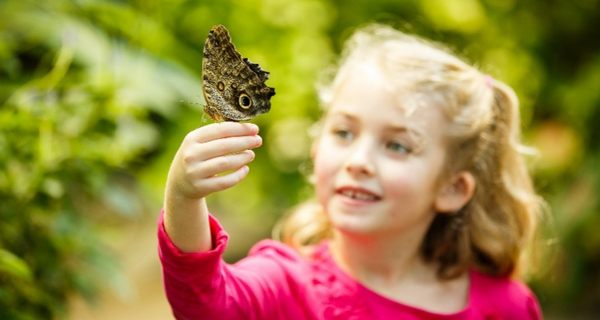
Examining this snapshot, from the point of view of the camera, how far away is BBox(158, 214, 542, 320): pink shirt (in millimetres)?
1468

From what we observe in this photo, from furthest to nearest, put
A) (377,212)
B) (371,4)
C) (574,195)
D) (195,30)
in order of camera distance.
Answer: (371,4) → (574,195) → (195,30) → (377,212)

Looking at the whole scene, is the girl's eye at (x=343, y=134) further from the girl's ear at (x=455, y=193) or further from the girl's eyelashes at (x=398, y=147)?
the girl's ear at (x=455, y=193)

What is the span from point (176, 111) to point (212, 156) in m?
1.75

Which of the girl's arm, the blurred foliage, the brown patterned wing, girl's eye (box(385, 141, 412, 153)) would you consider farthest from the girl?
the blurred foliage

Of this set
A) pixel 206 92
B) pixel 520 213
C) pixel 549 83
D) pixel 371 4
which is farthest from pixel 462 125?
pixel 549 83

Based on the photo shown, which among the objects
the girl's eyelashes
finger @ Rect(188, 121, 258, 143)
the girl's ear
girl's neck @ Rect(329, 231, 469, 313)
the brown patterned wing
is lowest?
girl's neck @ Rect(329, 231, 469, 313)

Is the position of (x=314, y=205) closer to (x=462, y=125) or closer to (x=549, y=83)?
(x=462, y=125)

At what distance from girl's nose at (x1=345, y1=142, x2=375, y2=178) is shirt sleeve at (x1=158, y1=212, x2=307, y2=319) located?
11.3 inches

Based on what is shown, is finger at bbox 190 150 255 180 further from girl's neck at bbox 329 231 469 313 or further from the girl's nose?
girl's neck at bbox 329 231 469 313

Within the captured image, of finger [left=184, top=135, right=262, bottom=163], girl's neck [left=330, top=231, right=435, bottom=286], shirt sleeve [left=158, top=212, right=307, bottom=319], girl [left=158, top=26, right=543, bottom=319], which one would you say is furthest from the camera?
girl's neck [left=330, top=231, right=435, bottom=286]

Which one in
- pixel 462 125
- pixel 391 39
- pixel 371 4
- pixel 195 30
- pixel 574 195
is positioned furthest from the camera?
pixel 371 4

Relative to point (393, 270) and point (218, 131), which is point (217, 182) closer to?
point (218, 131)

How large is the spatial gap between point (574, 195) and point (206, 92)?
322 centimetres

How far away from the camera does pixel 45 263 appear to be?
72.8 inches
